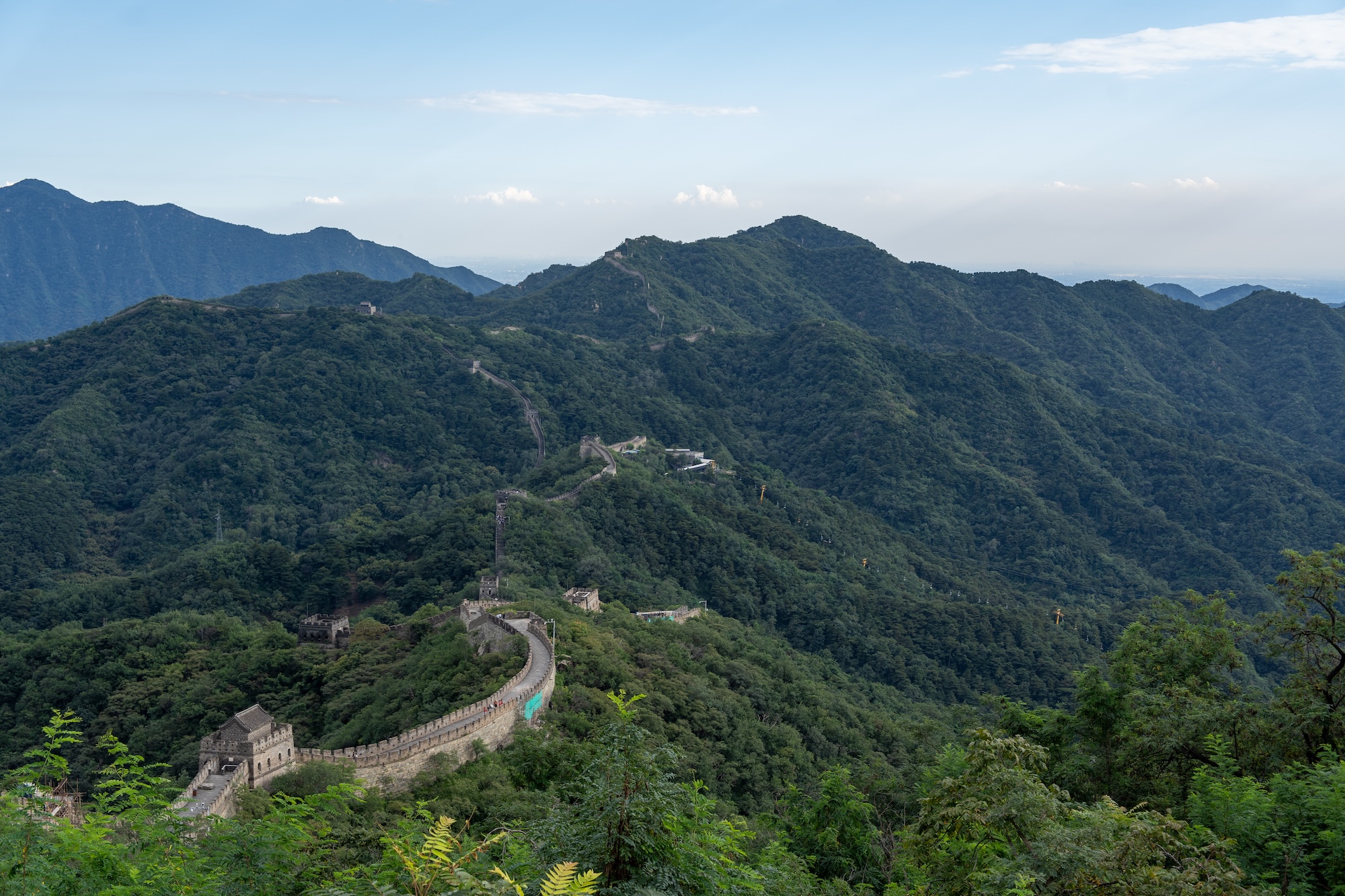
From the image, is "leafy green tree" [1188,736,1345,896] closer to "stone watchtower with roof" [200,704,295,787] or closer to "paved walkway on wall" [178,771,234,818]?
"paved walkway on wall" [178,771,234,818]

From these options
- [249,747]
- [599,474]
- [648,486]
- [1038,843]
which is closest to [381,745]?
[249,747]

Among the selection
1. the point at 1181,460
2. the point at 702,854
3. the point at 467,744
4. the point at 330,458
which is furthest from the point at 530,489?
the point at 1181,460

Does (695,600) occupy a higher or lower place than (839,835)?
lower

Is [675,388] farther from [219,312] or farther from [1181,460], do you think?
[1181,460]

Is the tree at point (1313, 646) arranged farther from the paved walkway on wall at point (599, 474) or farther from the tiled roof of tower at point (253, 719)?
the paved walkway on wall at point (599, 474)

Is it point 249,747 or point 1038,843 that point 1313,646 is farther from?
point 249,747

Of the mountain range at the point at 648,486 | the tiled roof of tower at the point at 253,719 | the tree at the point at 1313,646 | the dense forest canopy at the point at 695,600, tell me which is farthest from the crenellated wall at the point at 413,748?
the mountain range at the point at 648,486
